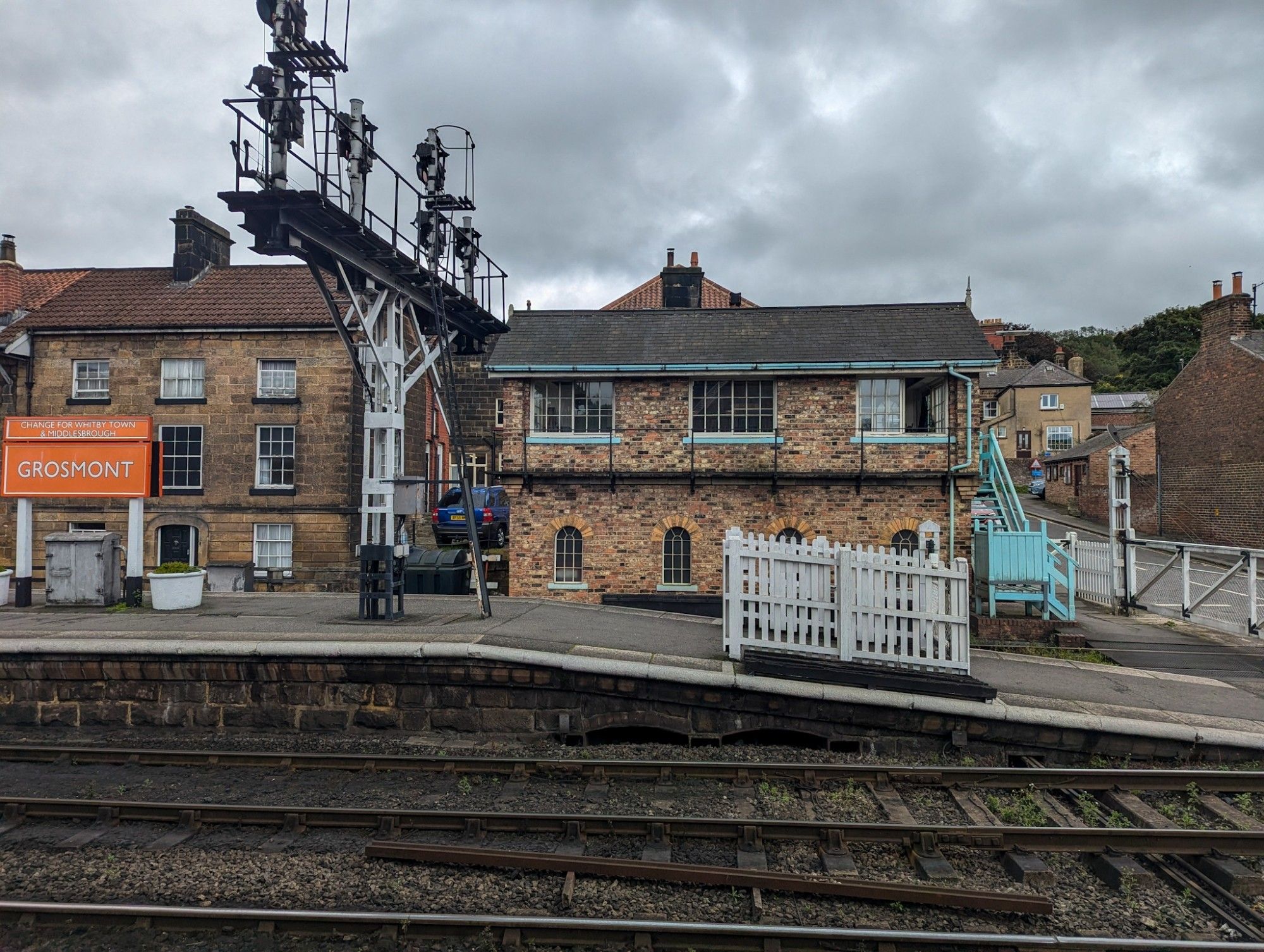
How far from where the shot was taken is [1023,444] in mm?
47844

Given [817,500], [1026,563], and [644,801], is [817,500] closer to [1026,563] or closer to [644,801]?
[1026,563]

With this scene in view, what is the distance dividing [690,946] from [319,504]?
704 inches

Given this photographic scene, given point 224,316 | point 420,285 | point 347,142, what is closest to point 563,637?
point 420,285

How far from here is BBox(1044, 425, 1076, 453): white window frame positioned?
45875mm

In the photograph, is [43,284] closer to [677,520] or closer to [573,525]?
[573,525]

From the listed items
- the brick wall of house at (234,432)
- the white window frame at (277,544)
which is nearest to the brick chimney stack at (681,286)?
the brick wall of house at (234,432)

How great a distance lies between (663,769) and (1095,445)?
36269mm

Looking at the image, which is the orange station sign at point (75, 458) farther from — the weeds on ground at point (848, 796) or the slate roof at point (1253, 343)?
the slate roof at point (1253, 343)

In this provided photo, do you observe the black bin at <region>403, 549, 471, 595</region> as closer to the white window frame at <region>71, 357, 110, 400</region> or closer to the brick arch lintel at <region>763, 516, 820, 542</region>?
the brick arch lintel at <region>763, 516, 820, 542</region>

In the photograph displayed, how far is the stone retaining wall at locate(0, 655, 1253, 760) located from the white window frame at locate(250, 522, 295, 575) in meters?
10.7

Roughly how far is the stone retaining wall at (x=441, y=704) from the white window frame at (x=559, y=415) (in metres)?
7.96

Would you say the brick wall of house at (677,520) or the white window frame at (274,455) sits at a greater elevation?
the white window frame at (274,455)

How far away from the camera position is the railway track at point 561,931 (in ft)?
14.5

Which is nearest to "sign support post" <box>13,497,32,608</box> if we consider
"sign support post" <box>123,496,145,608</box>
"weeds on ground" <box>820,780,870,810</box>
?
"sign support post" <box>123,496,145,608</box>
